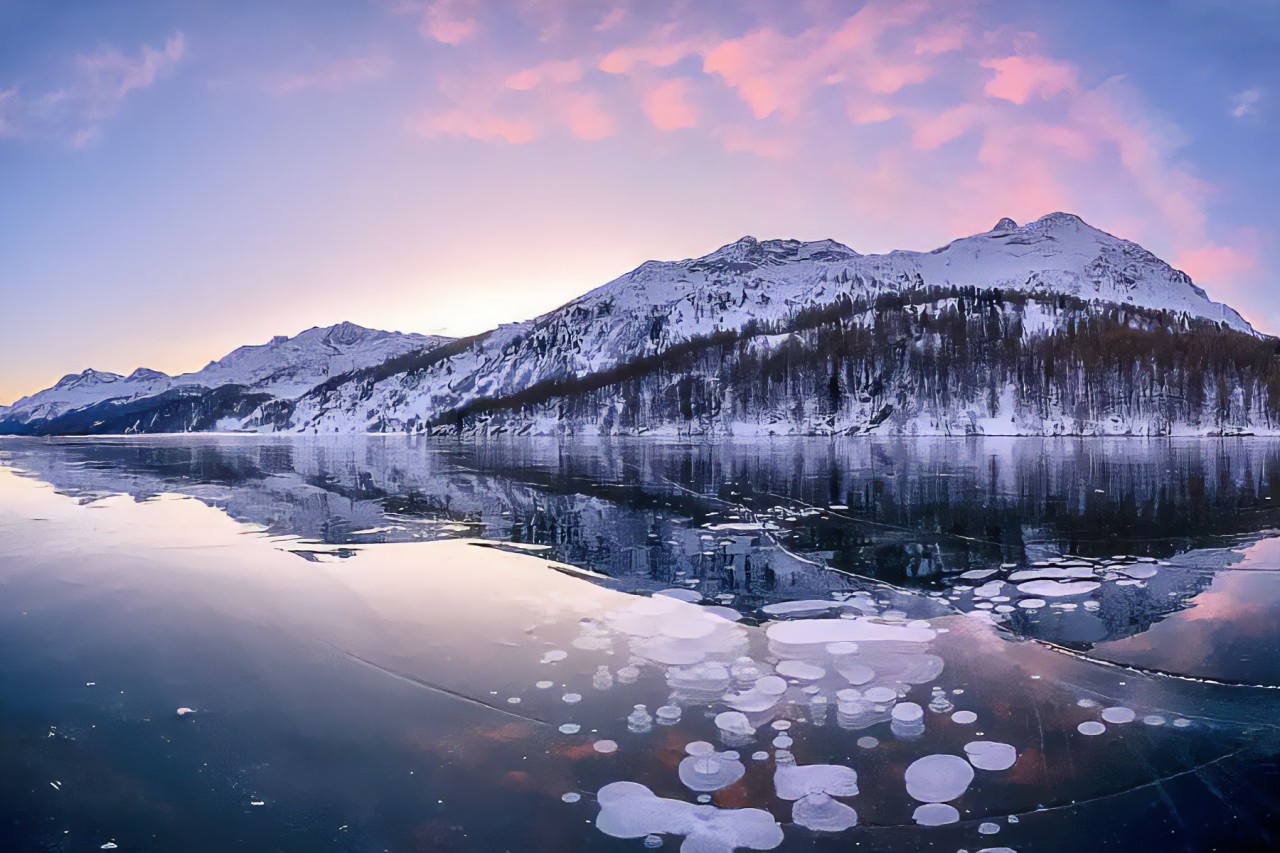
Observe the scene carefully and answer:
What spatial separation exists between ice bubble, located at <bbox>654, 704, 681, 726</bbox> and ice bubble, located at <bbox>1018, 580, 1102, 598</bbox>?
22.0 feet

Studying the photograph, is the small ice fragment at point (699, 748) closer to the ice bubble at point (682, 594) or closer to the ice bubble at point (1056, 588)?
the ice bubble at point (682, 594)

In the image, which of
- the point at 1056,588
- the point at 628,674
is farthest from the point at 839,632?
the point at 1056,588

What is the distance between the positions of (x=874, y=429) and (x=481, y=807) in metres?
151

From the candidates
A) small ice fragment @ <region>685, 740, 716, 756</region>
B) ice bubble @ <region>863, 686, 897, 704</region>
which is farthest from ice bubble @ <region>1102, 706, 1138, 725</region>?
small ice fragment @ <region>685, 740, 716, 756</region>

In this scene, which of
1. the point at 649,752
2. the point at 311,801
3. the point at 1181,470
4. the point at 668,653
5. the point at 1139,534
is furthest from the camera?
the point at 1181,470

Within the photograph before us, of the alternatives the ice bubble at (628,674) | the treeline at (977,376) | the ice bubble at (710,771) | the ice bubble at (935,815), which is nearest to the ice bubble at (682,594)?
the ice bubble at (628,674)

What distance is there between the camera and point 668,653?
788 centimetres

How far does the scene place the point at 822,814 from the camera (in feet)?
15.3

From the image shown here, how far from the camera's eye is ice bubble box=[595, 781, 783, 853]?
4387mm

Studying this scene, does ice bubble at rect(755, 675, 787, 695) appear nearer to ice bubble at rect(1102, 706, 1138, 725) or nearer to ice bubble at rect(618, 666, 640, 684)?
ice bubble at rect(618, 666, 640, 684)

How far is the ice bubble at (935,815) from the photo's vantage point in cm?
456

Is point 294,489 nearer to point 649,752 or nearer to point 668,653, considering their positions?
point 668,653

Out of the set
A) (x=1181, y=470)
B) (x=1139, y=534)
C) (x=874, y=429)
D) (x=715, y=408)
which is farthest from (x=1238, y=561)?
(x=715, y=408)

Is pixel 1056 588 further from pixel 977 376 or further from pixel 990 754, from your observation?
pixel 977 376
